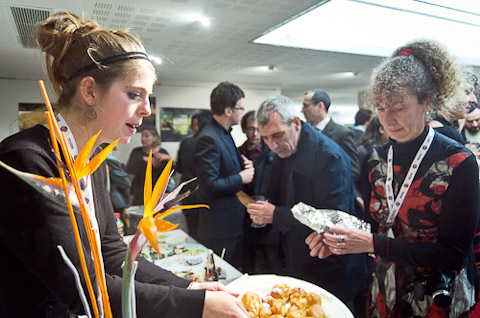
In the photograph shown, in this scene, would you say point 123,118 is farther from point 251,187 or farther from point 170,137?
point 170,137

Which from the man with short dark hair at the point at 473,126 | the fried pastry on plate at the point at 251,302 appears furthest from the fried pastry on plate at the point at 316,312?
the man with short dark hair at the point at 473,126

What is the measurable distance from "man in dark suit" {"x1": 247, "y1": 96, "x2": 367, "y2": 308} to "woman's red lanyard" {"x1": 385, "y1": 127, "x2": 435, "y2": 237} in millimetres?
281

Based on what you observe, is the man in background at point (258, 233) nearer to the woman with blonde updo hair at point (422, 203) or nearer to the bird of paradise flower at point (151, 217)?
the woman with blonde updo hair at point (422, 203)

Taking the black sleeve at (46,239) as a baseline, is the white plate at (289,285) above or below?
below

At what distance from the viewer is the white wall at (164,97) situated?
5.35 meters

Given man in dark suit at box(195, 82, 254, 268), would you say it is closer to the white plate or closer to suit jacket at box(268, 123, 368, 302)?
suit jacket at box(268, 123, 368, 302)

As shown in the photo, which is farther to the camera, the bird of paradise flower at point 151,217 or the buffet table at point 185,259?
the buffet table at point 185,259

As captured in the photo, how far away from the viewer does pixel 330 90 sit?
8406mm

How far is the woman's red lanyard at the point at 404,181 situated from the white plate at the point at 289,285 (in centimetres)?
36

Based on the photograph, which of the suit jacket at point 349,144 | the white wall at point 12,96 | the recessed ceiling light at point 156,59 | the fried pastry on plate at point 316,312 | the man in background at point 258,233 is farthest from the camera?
the white wall at point 12,96

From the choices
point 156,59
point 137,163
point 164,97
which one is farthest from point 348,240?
point 164,97

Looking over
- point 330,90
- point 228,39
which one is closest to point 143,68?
point 228,39

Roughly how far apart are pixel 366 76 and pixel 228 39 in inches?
158

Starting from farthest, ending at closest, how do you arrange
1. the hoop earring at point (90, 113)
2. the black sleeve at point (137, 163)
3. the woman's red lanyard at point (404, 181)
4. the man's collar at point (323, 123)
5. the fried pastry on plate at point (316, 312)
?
the black sleeve at point (137, 163) → the man's collar at point (323, 123) → the woman's red lanyard at point (404, 181) → the fried pastry on plate at point (316, 312) → the hoop earring at point (90, 113)
